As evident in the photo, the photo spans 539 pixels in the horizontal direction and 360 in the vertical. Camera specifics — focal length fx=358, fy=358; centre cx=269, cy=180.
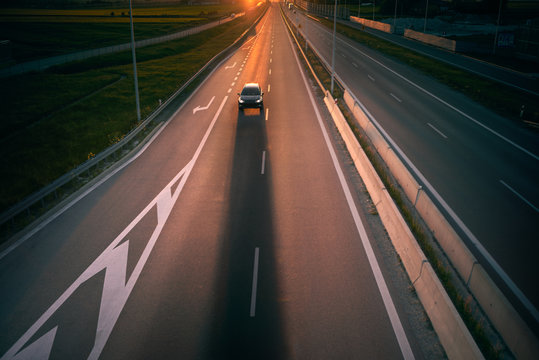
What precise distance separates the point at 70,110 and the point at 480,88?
36.2 meters

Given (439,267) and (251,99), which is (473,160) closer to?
(439,267)

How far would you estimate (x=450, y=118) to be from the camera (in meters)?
24.1

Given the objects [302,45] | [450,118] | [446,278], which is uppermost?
[302,45]

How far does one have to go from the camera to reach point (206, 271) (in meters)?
10.0

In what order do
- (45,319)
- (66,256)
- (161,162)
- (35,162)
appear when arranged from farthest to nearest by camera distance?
1. (35,162)
2. (161,162)
3. (66,256)
4. (45,319)

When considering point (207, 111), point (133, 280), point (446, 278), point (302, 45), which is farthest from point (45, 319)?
point (302, 45)

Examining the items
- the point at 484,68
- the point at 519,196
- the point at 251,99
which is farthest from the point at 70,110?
the point at 484,68

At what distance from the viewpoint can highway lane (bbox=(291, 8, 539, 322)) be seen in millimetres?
11234

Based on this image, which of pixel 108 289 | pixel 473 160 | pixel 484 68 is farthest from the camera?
pixel 484 68

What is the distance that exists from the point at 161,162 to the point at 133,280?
901 centimetres

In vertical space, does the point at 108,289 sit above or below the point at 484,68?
below

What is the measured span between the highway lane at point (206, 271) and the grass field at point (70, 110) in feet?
15.7

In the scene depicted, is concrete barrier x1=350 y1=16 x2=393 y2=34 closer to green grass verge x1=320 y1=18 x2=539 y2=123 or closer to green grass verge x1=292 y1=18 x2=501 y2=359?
green grass verge x1=320 y1=18 x2=539 y2=123

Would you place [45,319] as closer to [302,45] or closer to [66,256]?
[66,256]
